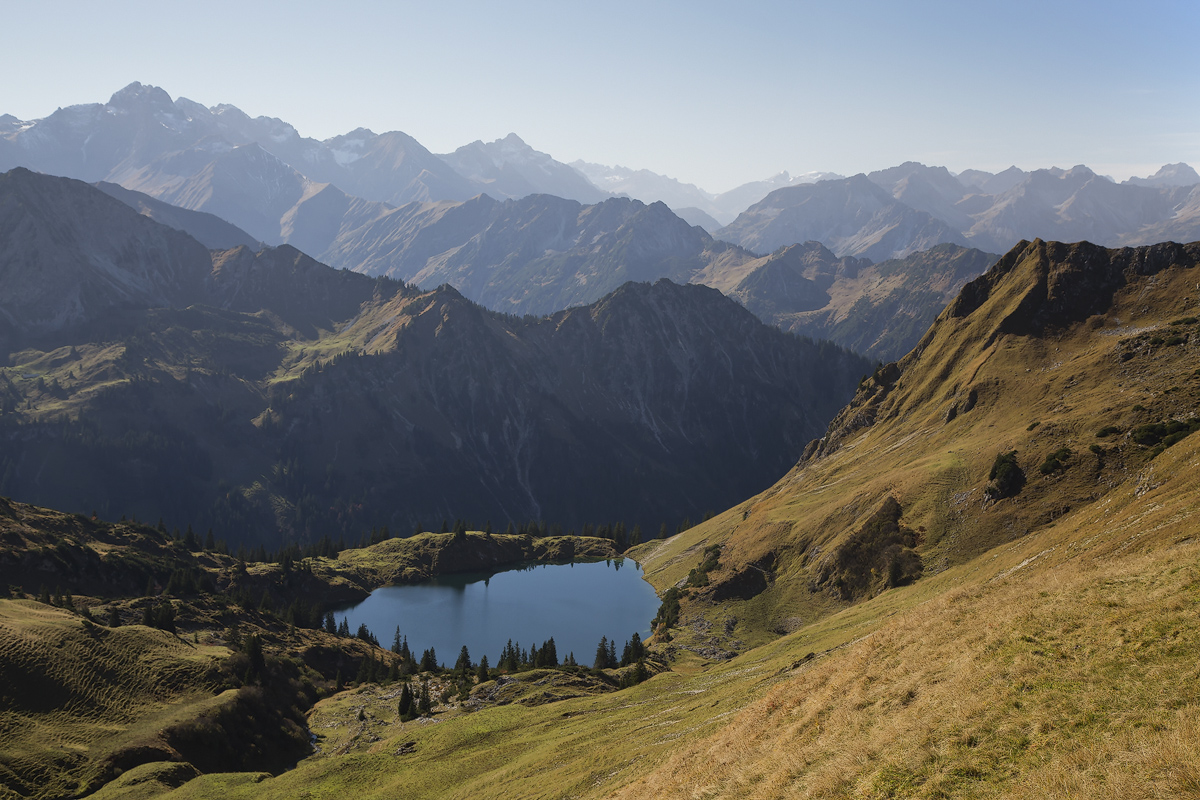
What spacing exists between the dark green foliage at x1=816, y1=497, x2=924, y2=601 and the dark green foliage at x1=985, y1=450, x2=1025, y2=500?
14.6 metres

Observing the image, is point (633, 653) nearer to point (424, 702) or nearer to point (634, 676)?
point (634, 676)

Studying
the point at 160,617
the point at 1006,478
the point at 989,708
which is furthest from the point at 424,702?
the point at 989,708

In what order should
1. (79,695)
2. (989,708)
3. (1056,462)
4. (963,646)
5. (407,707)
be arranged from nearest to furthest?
1. (989,708)
2. (963,646)
3. (79,695)
4. (1056,462)
5. (407,707)

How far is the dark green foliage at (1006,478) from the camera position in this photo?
10331 centimetres

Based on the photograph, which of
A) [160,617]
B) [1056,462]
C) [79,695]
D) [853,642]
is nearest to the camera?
[853,642]

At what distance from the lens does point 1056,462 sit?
3930 inches

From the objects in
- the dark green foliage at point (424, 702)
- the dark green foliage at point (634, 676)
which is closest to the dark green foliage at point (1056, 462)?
the dark green foliage at point (634, 676)

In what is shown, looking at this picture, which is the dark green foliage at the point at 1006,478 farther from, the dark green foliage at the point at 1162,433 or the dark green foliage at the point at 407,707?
the dark green foliage at the point at 407,707

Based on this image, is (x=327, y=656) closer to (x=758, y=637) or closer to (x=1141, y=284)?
(x=758, y=637)

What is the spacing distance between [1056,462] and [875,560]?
31531 mm

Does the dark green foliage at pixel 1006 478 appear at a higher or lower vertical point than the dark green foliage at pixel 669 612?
higher

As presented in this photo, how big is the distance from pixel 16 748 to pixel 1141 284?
189 m

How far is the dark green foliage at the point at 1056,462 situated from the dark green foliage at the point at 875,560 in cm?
2170

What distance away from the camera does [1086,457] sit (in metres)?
96.9
